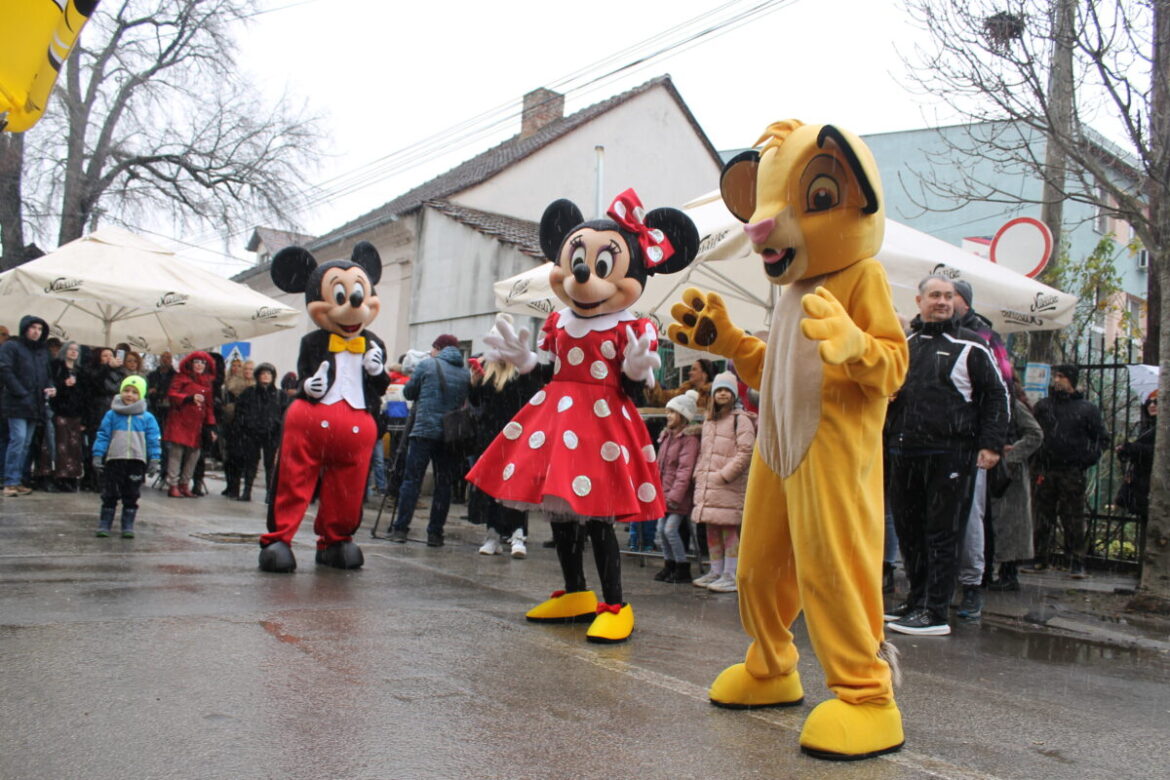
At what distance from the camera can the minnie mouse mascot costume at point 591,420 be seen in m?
4.80

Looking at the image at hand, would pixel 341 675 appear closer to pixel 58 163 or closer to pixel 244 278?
pixel 58 163

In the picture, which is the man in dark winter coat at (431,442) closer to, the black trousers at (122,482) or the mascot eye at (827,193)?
the black trousers at (122,482)

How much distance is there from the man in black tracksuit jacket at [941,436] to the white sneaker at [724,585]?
1.26 m

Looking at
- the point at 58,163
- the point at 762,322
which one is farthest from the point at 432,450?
the point at 58,163

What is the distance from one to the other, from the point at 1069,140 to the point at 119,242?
994 cm

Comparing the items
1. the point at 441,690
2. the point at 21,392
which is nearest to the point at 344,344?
the point at 441,690

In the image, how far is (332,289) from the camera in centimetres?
644

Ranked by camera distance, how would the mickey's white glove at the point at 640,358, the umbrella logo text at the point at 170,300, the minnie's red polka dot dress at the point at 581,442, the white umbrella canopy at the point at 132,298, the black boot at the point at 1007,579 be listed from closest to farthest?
the minnie's red polka dot dress at the point at 581,442 → the mickey's white glove at the point at 640,358 → the black boot at the point at 1007,579 → the white umbrella canopy at the point at 132,298 → the umbrella logo text at the point at 170,300

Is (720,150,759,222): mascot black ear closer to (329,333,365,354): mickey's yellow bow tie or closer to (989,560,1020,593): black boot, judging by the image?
(329,333,365,354): mickey's yellow bow tie

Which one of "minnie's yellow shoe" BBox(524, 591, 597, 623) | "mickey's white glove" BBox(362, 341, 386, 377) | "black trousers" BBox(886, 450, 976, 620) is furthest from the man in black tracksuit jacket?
"mickey's white glove" BBox(362, 341, 386, 377)

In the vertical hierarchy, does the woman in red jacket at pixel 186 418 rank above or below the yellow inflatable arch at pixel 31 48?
below

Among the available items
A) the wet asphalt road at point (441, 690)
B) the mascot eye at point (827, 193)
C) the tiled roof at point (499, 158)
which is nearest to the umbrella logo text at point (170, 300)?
the wet asphalt road at point (441, 690)

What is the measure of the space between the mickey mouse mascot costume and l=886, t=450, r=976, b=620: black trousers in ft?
10.7

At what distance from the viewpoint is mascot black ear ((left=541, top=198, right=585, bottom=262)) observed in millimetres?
5598
